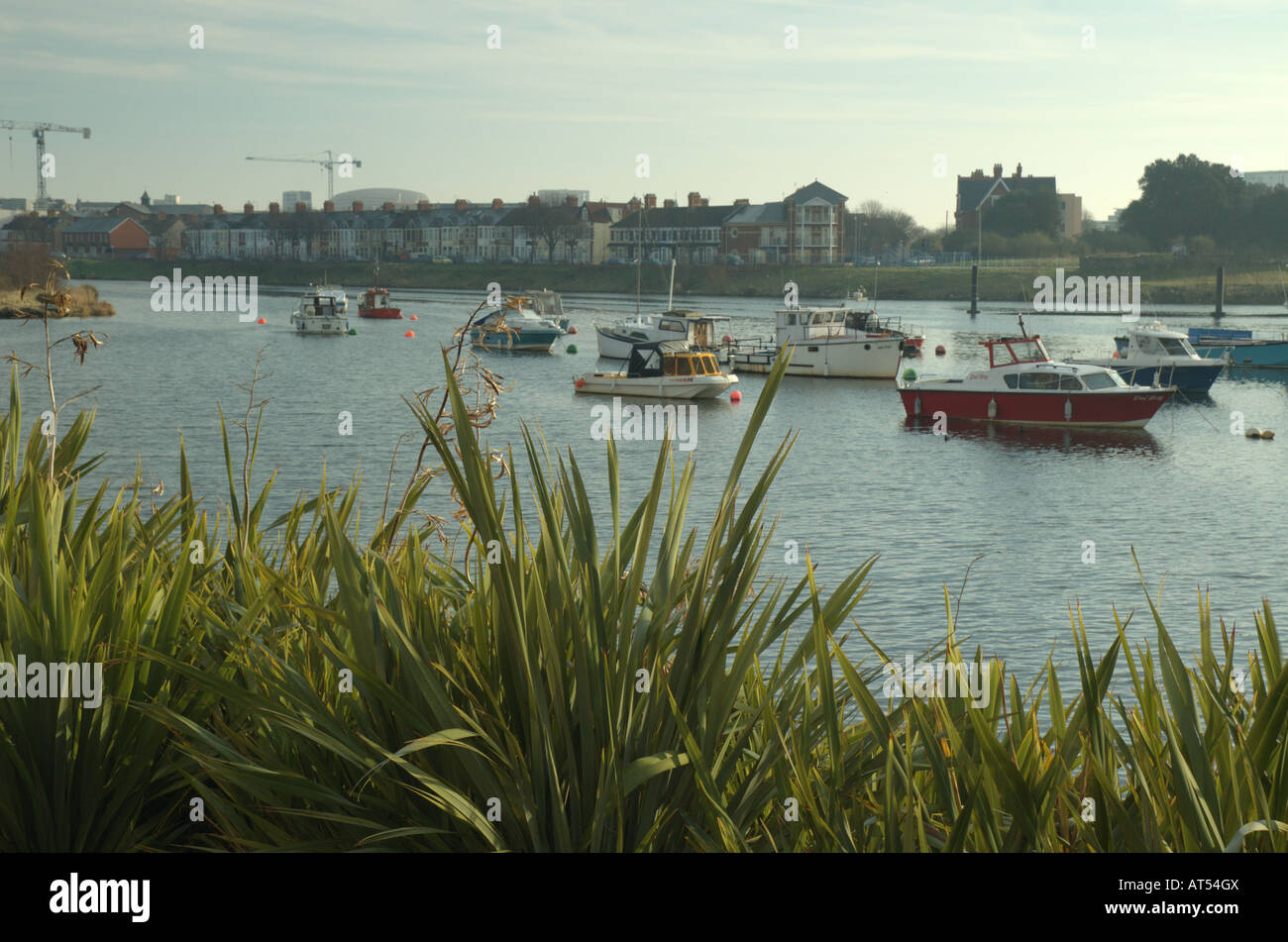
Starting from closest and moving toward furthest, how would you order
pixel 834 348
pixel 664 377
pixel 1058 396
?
pixel 1058 396 → pixel 664 377 → pixel 834 348

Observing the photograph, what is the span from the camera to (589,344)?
86.1 meters

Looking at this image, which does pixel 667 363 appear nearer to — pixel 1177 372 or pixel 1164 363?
pixel 1164 363

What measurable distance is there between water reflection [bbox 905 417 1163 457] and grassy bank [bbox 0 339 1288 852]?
133ft

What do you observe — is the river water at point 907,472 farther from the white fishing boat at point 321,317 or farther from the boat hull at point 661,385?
the white fishing boat at point 321,317

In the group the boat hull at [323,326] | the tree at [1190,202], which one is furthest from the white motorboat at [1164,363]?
the tree at [1190,202]

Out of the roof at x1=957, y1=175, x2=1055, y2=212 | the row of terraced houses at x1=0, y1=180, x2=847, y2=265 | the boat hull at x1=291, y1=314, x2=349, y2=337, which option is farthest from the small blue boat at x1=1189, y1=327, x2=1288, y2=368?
the roof at x1=957, y1=175, x2=1055, y2=212

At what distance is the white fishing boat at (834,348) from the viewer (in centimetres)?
6394

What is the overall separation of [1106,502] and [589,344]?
175 ft

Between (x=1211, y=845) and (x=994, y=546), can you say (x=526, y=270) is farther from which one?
(x=1211, y=845)

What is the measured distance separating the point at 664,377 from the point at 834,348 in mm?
13232

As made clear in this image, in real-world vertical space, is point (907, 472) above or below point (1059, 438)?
below

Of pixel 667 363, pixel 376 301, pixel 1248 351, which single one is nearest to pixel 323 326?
pixel 376 301

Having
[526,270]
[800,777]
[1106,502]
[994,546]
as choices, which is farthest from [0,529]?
[526,270]

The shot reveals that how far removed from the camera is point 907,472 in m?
39.7
